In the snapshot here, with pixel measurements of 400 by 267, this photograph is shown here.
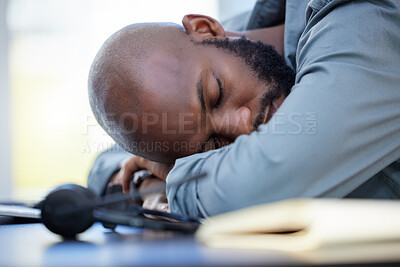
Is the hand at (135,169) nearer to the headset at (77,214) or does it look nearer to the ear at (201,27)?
the ear at (201,27)

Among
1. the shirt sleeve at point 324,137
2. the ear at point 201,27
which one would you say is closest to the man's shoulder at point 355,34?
the shirt sleeve at point 324,137

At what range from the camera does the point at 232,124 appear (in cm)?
86

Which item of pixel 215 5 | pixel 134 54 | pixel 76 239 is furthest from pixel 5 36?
pixel 76 239

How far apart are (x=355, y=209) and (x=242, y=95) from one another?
59cm

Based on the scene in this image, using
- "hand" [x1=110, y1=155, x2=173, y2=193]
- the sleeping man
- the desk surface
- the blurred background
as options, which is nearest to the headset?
the desk surface

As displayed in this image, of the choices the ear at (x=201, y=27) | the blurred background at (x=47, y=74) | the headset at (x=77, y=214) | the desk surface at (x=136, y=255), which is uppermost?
the ear at (x=201, y=27)

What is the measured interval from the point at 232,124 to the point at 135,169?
1.26 ft

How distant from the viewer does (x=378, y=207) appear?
1.07ft

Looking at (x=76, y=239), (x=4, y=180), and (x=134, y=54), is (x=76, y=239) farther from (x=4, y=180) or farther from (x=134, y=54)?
Result: (x=4, y=180)

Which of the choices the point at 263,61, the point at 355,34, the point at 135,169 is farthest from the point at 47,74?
Result: the point at 355,34

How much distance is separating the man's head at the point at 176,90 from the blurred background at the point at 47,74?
206 cm

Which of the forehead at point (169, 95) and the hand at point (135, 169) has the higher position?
the forehead at point (169, 95)

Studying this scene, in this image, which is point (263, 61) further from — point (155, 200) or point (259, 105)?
point (155, 200)

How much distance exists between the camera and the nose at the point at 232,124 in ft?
2.80
